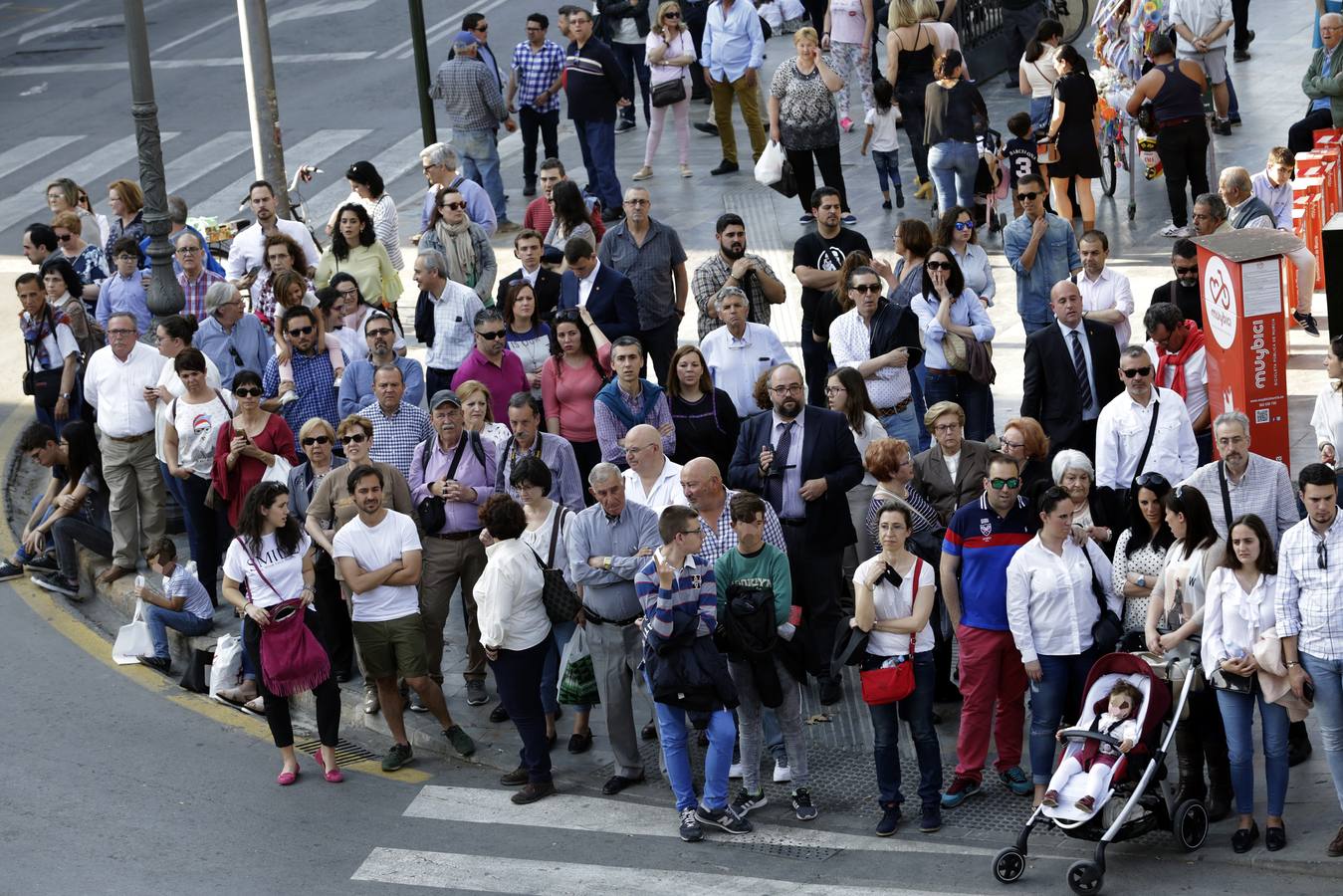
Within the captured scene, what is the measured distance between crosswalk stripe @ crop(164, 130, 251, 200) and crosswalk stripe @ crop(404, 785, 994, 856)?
1401 cm

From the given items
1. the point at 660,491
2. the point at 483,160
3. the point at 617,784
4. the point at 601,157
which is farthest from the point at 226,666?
the point at 601,157

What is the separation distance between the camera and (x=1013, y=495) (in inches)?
408

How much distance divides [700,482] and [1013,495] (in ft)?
5.44

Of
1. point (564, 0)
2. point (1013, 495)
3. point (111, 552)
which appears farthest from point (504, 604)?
point (564, 0)

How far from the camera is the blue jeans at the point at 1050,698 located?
10227mm

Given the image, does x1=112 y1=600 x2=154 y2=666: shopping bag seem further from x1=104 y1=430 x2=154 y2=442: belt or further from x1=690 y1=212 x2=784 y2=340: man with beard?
x1=690 y1=212 x2=784 y2=340: man with beard

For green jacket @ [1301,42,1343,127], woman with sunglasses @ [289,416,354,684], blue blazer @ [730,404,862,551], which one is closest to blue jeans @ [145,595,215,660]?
woman with sunglasses @ [289,416,354,684]

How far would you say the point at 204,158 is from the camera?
81.4 feet

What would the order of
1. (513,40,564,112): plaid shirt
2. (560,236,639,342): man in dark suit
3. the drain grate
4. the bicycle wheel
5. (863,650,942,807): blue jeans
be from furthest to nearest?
the bicycle wheel → (513,40,564,112): plaid shirt → (560,236,639,342): man in dark suit → the drain grate → (863,650,942,807): blue jeans

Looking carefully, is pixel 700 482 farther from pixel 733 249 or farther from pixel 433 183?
pixel 433 183

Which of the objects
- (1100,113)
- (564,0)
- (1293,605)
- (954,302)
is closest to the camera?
(1293,605)

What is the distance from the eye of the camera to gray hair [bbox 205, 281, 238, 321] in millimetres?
14281

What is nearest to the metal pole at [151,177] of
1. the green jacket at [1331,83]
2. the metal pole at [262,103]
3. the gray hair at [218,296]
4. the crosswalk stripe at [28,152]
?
the gray hair at [218,296]

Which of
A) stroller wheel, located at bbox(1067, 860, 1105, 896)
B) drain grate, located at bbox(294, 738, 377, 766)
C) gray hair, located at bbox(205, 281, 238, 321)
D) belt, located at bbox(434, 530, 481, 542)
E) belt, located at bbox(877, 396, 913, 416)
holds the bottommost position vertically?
drain grate, located at bbox(294, 738, 377, 766)
